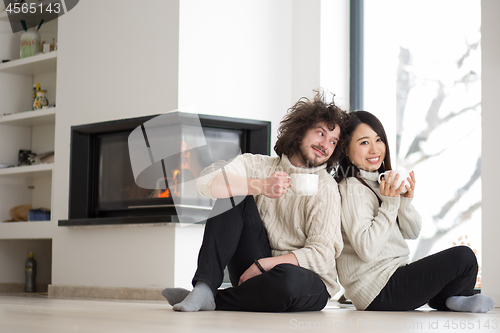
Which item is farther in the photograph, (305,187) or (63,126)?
(63,126)

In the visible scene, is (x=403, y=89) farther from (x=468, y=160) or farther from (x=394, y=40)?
(x=468, y=160)

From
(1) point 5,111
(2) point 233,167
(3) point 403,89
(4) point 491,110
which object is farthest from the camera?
(1) point 5,111

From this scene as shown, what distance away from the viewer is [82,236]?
364 cm

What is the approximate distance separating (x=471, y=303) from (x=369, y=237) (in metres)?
0.40

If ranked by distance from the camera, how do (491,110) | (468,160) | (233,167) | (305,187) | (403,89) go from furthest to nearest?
(403,89) → (468,160) → (491,110) → (233,167) → (305,187)

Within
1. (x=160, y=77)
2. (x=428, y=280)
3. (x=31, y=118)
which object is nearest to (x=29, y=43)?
(x=31, y=118)

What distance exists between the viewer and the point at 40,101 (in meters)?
4.30

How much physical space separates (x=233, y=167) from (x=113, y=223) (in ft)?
5.61

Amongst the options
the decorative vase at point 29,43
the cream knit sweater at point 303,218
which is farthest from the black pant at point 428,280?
the decorative vase at point 29,43

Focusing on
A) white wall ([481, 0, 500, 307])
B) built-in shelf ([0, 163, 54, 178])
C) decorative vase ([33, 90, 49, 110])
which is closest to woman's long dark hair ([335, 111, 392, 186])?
white wall ([481, 0, 500, 307])

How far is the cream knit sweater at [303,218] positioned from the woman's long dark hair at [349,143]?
4.2 inches

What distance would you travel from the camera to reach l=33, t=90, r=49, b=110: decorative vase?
4297mm

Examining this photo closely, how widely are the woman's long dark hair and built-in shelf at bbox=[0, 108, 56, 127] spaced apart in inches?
101

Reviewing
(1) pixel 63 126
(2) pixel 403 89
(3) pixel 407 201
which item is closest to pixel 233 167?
(3) pixel 407 201
